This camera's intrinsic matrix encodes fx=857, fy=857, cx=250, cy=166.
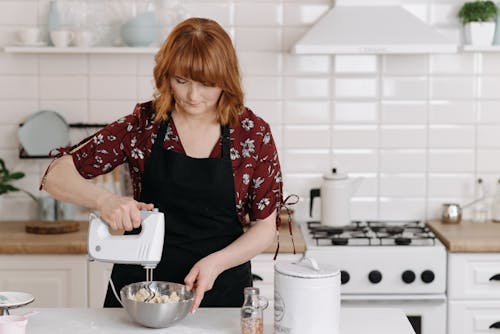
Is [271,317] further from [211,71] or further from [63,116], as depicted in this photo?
[63,116]

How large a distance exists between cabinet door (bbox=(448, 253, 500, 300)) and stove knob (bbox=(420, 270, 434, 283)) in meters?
0.08

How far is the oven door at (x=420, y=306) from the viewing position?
3518mm

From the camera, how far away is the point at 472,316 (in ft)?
11.6

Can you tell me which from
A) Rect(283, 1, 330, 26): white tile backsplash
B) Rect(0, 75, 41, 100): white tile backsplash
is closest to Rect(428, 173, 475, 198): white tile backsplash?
Rect(283, 1, 330, 26): white tile backsplash

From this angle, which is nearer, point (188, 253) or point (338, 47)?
point (188, 253)

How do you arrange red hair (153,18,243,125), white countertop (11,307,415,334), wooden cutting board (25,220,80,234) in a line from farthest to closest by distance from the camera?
wooden cutting board (25,220,80,234) → red hair (153,18,243,125) → white countertop (11,307,415,334)

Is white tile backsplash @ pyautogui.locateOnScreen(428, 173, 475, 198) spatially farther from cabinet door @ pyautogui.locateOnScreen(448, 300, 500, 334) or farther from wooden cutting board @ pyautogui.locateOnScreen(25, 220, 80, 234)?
wooden cutting board @ pyautogui.locateOnScreen(25, 220, 80, 234)

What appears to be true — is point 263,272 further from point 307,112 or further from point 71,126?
point 71,126

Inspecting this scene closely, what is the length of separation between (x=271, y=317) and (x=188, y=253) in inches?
16.6

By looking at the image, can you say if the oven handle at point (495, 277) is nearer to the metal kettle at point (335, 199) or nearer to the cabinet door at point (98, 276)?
the metal kettle at point (335, 199)

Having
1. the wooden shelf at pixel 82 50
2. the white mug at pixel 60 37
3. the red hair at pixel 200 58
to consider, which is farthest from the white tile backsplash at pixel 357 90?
the red hair at pixel 200 58

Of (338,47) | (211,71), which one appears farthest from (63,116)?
(211,71)

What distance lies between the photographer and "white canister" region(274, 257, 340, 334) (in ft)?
6.72

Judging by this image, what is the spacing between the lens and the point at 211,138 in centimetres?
261
